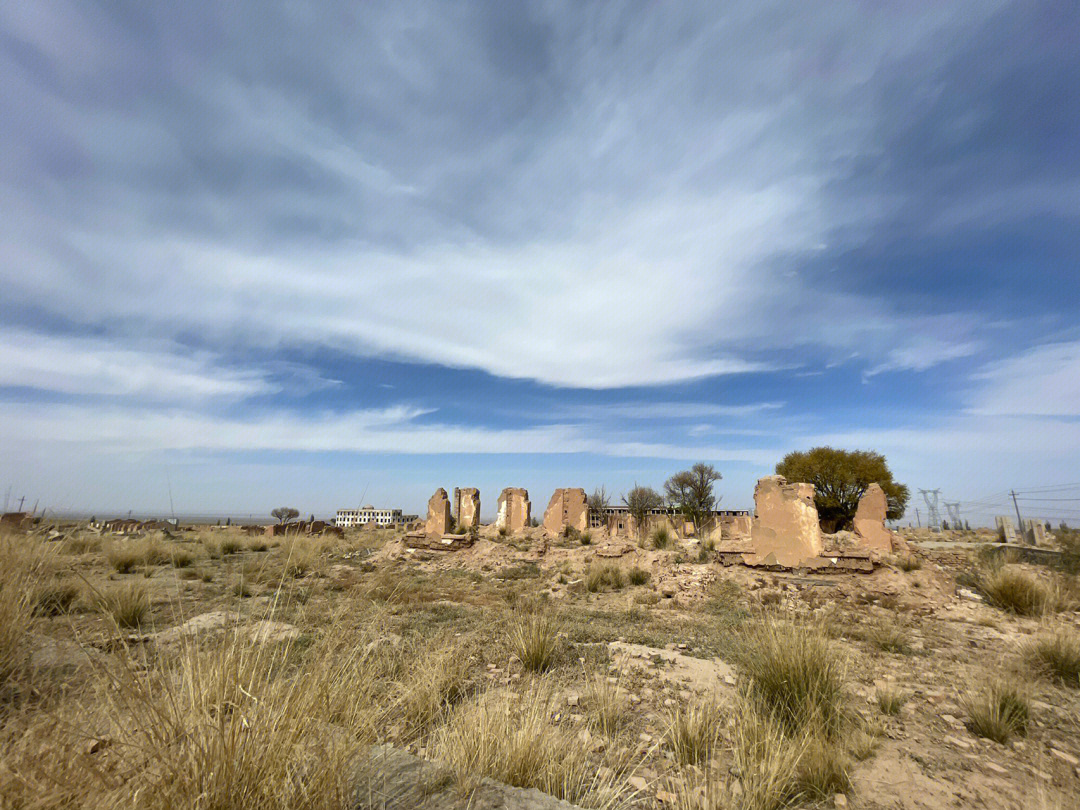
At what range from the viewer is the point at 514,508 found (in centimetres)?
2459

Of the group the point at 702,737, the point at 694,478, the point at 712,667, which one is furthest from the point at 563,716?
the point at 694,478

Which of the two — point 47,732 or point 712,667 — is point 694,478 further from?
point 47,732

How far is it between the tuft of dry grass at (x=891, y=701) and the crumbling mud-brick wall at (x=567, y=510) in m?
20.7

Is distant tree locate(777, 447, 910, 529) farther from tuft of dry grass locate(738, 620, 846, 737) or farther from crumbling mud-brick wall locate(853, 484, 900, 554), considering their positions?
tuft of dry grass locate(738, 620, 846, 737)

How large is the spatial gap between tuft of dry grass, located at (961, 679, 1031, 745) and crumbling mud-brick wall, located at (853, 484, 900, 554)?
10.2 metres

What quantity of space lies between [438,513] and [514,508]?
756 cm

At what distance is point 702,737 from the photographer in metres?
3.15

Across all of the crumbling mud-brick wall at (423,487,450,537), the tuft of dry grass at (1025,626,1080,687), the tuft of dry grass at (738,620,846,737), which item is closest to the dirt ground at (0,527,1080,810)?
the tuft of dry grass at (1025,626,1080,687)

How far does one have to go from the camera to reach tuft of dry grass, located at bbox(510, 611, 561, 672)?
185 inches

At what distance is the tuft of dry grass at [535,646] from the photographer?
469cm

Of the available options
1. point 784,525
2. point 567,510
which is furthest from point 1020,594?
point 567,510

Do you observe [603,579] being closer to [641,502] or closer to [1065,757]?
[1065,757]

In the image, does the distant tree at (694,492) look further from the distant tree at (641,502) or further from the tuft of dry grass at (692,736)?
the tuft of dry grass at (692,736)

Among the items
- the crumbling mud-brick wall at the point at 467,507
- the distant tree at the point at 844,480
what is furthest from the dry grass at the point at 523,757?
the distant tree at the point at 844,480
